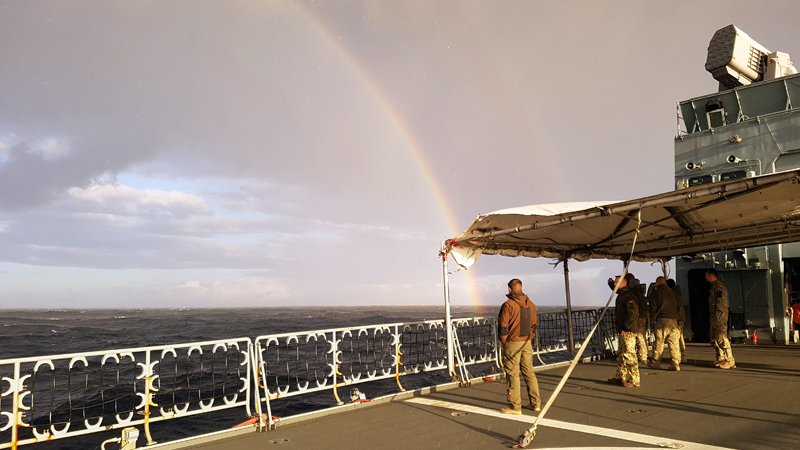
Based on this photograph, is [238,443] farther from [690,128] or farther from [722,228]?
[690,128]

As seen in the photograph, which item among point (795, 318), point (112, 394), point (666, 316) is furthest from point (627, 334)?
point (112, 394)

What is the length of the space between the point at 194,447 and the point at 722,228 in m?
11.1

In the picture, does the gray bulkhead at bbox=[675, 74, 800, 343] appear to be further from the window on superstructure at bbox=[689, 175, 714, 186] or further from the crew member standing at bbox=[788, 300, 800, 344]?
the crew member standing at bbox=[788, 300, 800, 344]

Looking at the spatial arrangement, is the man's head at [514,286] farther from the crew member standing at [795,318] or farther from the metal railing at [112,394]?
the crew member standing at [795,318]

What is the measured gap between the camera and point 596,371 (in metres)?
11.5

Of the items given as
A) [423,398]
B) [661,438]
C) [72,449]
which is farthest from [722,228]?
[72,449]

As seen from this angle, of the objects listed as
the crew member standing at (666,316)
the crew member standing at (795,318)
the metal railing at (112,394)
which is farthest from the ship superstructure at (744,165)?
the metal railing at (112,394)

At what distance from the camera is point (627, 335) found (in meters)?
9.33

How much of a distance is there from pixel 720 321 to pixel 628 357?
357cm

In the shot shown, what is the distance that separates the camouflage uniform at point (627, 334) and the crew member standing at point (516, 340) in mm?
2762

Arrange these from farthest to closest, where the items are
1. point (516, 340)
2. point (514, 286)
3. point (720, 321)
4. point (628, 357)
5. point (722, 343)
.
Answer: point (722, 343) < point (720, 321) < point (628, 357) < point (514, 286) < point (516, 340)

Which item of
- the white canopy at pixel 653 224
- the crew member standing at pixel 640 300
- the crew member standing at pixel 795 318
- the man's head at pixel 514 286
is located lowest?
the crew member standing at pixel 795 318

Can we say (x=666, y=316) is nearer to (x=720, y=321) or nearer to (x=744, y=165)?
(x=720, y=321)

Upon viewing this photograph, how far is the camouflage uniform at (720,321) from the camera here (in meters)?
11.3
